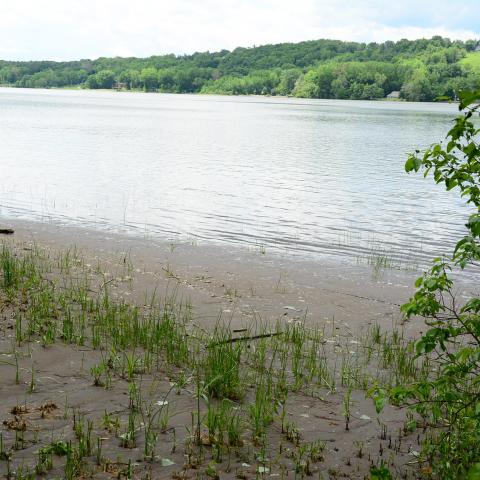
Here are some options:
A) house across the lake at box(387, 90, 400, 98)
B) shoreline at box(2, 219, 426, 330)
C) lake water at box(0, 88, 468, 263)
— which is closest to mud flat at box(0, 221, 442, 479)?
shoreline at box(2, 219, 426, 330)

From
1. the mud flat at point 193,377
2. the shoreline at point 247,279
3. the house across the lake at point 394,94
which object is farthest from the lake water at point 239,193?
the house across the lake at point 394,94

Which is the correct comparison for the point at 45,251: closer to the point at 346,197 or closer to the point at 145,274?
the point at 145,274

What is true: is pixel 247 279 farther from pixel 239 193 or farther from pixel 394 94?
pixel 394 94

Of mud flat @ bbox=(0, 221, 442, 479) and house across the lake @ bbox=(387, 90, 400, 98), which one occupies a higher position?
house across the lake @ bbox=(387, 90, 400, 98)

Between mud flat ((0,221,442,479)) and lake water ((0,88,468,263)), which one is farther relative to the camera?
lake water ((0,88,468,263))

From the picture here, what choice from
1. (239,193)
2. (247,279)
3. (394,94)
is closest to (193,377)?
(247,279)

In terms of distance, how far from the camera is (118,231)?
19.3m

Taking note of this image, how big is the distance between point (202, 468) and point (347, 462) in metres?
1.31

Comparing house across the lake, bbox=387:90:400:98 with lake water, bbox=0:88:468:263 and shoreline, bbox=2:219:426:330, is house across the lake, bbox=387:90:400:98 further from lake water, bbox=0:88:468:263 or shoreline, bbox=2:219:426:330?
shoreline, bbox=2:219:426:330

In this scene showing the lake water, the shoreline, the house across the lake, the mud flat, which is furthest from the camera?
the house across the lake

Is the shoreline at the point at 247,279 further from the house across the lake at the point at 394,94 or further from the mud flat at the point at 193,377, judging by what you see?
the house across the lake at the point at 394,94

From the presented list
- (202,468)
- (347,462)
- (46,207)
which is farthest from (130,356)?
(46,207)

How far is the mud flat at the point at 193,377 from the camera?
5.38 metres

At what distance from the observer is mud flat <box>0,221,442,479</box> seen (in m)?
5.38
